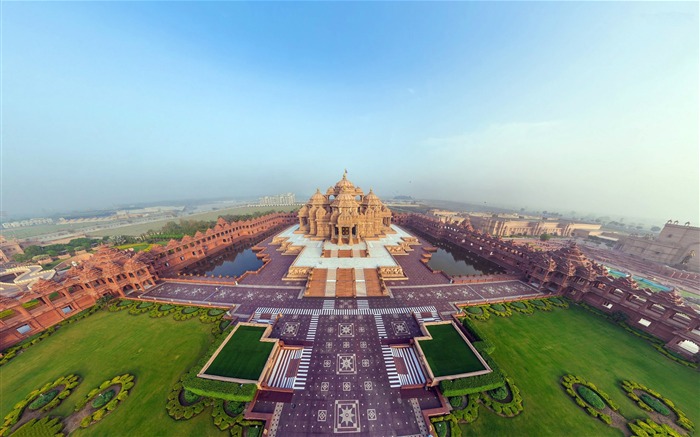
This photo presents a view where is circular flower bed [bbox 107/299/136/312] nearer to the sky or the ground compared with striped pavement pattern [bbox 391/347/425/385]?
nearer to the sky

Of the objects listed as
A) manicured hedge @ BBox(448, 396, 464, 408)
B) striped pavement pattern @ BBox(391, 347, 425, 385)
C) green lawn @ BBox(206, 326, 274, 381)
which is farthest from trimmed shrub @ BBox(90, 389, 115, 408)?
manicured hedge @ BBox(448, 396, 464, 408)

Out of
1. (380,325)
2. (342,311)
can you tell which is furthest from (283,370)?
(380,325)

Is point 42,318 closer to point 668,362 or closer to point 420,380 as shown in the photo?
point 420,380

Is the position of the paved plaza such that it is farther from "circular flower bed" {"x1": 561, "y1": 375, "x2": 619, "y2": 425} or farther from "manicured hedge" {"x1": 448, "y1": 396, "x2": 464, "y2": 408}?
"circular flower bed" {"x1": 561, "y1": 375, "x2": 619, "y2": 425}

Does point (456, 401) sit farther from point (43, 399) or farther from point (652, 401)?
point (43, 399)

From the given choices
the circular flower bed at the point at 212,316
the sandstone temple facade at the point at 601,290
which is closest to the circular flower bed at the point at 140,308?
the circular flower bed at the point at 212,316

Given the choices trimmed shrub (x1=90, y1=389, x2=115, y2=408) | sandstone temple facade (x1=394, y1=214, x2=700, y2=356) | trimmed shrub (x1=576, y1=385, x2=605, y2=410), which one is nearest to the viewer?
trimmed shrub (x1=90, y1=389, x2=115, y2=408)
